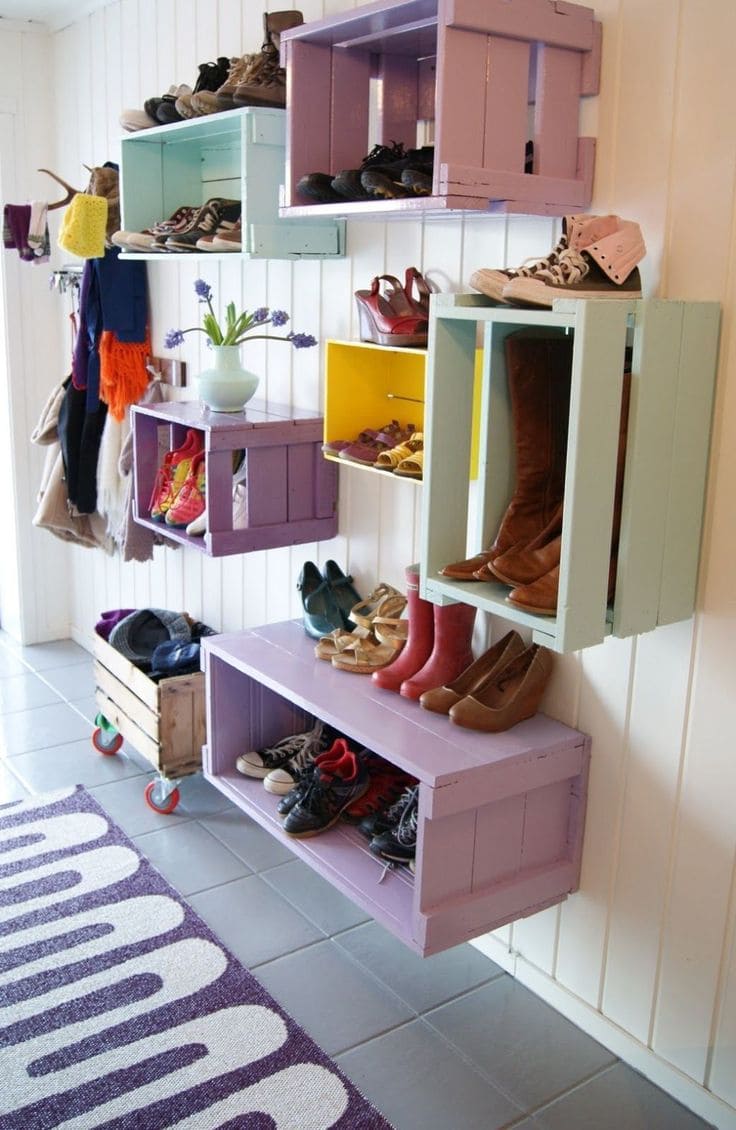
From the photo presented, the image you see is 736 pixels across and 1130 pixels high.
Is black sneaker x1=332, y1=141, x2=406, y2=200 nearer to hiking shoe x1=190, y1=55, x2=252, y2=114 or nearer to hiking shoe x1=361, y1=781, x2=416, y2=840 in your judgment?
hiking shoe x1=190, y1=55, x2=252, y2=114

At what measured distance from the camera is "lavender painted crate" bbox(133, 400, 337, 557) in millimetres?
2783

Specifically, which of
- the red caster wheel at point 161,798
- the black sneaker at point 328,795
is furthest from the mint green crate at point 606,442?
the red caster wheel at point 161,798

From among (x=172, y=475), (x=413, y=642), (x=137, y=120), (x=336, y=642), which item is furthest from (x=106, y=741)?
(x=137, y=120)

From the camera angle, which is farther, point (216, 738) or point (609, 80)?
point (216, 738)

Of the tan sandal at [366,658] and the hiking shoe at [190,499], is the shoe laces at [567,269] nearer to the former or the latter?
the tan sandal at [366,658]

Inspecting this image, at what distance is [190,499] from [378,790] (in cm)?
100

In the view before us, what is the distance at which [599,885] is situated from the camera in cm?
226

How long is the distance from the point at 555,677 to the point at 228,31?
2098 mm

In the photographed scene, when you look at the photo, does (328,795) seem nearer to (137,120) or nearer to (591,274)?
(591,274)

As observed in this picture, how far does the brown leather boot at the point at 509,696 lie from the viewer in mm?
2197

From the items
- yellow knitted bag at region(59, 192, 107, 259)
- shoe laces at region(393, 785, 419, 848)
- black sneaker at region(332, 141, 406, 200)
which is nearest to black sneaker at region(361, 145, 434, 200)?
black sneaker at region(332, 141, 406, 200)

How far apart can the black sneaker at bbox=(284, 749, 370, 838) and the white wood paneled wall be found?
479 millimetres

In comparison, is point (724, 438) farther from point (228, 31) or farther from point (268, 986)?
point (228, 31)

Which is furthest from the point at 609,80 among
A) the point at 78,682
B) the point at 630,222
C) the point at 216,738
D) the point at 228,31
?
the point at 78,682
